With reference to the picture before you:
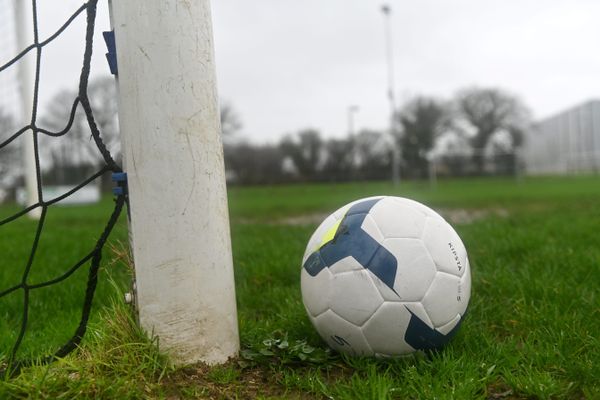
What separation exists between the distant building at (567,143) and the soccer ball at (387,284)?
46.0 m

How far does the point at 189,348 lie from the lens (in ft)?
5.98

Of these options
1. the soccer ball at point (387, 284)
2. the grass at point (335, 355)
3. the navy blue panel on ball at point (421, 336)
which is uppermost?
the soccer ball at point (387, 284)

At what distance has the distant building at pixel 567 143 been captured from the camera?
45844mm

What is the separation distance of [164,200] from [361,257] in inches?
27.4

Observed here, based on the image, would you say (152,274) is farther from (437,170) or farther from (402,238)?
(437,170)

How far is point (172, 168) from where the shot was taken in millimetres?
1762

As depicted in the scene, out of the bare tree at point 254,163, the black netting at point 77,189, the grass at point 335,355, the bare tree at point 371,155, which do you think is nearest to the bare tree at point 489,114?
the bare tree at point 371,155

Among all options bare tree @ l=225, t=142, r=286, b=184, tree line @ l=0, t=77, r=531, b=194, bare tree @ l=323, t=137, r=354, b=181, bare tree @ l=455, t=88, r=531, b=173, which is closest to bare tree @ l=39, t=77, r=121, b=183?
tree line @ l=0, t=77, r=531, b=194

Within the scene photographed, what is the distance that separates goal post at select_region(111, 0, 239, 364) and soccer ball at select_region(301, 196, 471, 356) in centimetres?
40

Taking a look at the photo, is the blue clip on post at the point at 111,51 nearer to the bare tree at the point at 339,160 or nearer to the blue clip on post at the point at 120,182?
the blue clip on post at the point at 120,182

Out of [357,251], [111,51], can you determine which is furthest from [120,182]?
[357,251]

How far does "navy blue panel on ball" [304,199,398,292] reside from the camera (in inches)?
72.0

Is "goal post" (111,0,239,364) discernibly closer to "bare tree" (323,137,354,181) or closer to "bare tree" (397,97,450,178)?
"bare tree" (323,137,354,181)

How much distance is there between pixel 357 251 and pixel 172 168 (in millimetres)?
693
